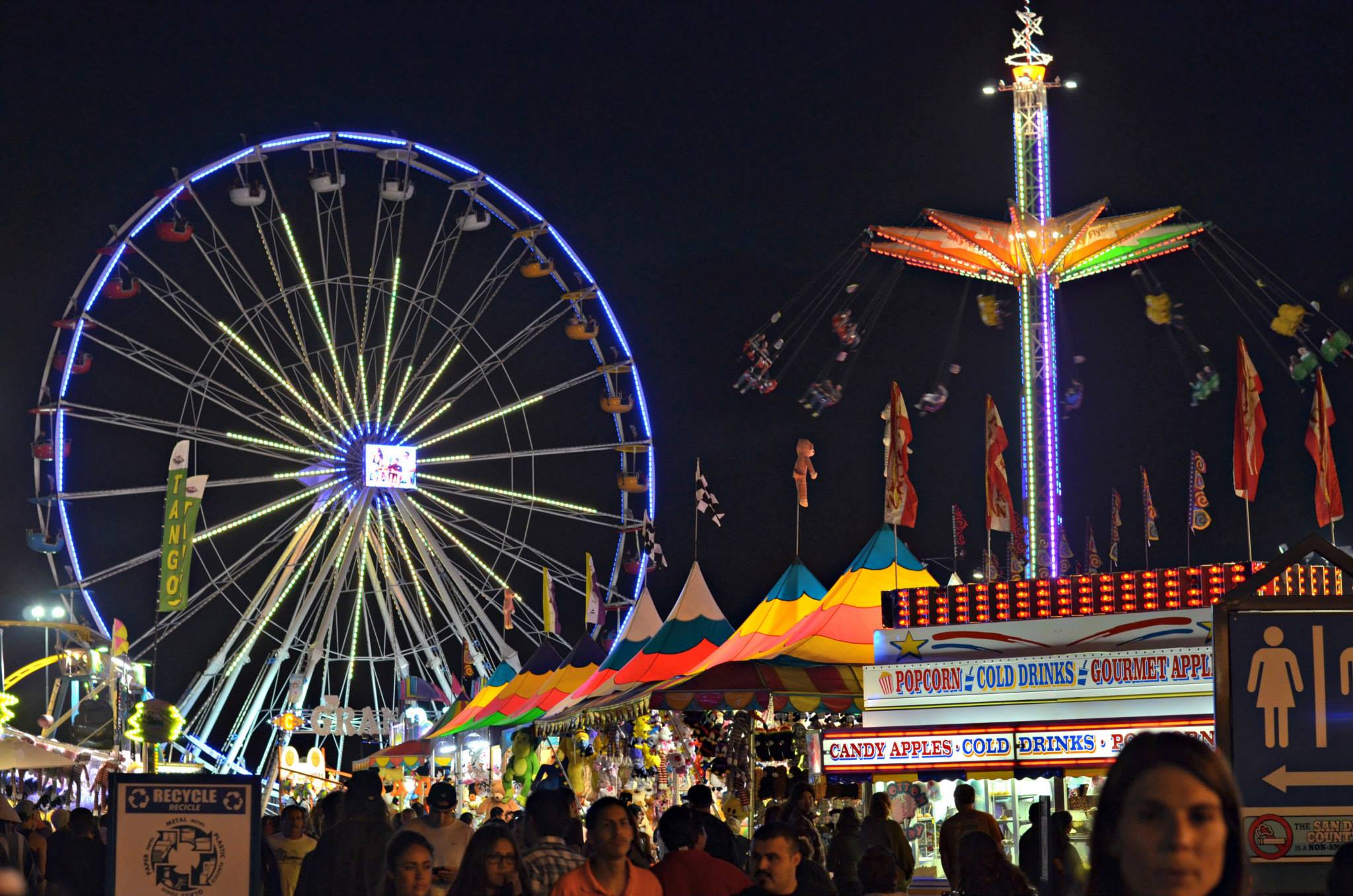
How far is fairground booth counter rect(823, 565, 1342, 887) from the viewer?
15.1 m

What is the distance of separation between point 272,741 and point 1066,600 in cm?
2095

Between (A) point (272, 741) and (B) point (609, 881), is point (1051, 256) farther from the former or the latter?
(A) point (272, 741)

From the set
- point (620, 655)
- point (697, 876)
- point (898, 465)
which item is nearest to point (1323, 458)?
point (898, 465)

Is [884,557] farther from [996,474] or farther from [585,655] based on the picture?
[585,655]

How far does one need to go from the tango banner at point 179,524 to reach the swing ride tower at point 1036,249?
1123 centimetres

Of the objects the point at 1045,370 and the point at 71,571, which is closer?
the point at 1045,370

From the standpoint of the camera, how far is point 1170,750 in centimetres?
227

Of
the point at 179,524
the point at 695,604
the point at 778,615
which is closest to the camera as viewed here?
the point at 778,615

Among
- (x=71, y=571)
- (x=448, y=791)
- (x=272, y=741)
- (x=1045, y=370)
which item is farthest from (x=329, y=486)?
(x=448, y=791)

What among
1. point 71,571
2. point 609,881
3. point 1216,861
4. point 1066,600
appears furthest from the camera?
point 71,571

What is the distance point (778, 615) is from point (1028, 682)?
165 inches

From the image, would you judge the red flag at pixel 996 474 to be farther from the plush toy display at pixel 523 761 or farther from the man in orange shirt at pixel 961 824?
the man in orange shirt at pixel 961 824

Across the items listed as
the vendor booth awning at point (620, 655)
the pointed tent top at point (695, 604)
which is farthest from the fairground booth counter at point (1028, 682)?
the vendor booth awning at point (620, 655)

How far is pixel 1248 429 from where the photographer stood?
18.4m
